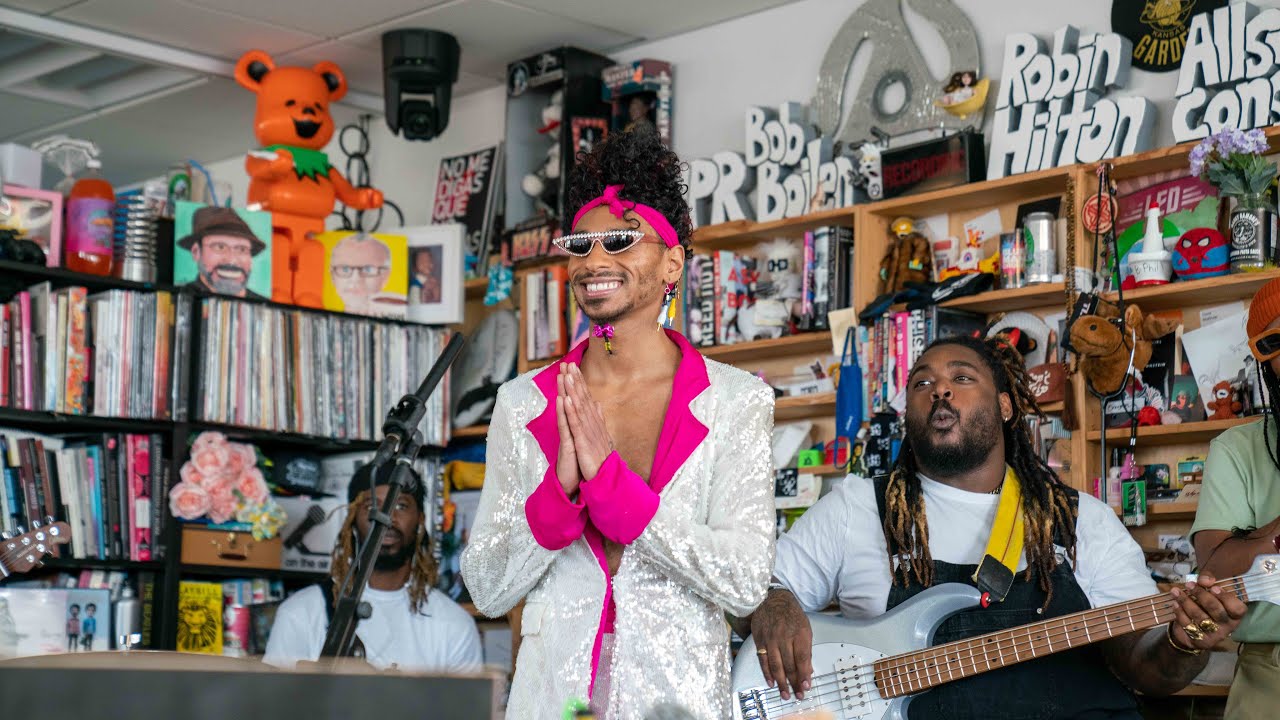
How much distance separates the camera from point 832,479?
4.33 metres

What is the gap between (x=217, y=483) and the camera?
468 centimetres

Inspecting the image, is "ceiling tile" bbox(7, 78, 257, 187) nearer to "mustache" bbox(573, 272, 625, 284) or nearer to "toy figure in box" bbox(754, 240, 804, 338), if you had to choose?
"toy figure in box" bbox(754, 240, 804, 338)

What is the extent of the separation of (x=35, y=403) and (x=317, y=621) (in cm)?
104

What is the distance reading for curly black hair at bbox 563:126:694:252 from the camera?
7.44 feet

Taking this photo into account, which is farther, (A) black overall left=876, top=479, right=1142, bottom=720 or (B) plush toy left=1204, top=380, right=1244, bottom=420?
(B) plush toy left=1204, top=380, right=1244, bottom=420

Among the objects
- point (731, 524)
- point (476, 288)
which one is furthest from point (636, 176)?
point (476, 288)

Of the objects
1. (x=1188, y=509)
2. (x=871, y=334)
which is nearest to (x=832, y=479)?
(x=871, y=334)

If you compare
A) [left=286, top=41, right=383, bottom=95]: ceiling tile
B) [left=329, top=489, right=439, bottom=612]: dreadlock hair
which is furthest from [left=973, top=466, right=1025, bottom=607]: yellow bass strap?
[left=286, top=41, right=383, bottom=95]: ceiling tile

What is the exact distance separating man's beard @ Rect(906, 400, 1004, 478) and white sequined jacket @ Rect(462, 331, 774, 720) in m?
1.08

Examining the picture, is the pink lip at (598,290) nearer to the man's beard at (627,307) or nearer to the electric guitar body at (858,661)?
the man's beard at (627,307)

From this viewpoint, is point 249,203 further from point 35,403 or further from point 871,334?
point 871,334

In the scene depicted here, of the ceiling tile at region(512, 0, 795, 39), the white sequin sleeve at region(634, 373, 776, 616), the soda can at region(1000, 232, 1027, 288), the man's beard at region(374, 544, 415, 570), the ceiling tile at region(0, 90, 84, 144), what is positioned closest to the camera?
the white sequin sleeve at region(634, 373, 776, 616)

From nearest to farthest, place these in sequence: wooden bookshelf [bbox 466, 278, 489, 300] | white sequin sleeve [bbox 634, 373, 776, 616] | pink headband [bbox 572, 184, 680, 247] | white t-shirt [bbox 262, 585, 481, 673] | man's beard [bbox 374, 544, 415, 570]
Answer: white sequin sleeve [bbox 634, 373, 776, 616] → pink headband [bbox 572, 184, 680, 247] → white t-shirt [bbox 262, 585, 481, 673] → man's beard [bbox 374, 544, 415, 570] → wooden bookshelf [bbox 466, 278, 489, 300]

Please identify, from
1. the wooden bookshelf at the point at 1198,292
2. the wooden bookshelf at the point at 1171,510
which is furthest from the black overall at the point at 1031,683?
the wooden bookshelf at the point at 1198,292
